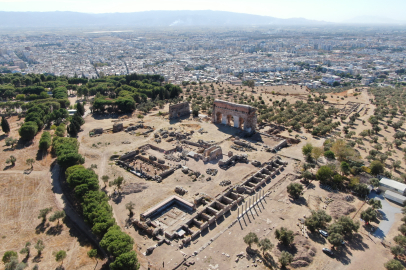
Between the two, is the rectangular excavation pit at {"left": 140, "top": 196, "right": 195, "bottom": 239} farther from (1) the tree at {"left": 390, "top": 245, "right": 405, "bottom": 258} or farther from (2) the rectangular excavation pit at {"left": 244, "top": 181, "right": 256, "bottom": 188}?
(1) the tree at {"left": 390, "top": 245, "right": 405, "bottom": 258}

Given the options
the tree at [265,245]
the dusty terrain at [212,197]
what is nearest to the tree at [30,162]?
the dusty terrain at [212,197]

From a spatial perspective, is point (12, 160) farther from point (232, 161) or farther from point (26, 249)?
point (232, 161)

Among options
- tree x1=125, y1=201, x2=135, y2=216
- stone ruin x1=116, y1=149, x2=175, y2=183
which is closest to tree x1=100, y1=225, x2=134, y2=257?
tree x1=125, y1=201, x2=135, y2=216

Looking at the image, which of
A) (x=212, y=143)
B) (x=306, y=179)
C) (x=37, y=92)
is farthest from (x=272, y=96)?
(x=37, y=92)

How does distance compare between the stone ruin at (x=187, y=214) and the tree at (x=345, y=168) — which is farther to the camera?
the tree at (x=345, y=168)

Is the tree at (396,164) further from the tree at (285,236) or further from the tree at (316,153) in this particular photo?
the tree at (285,236)

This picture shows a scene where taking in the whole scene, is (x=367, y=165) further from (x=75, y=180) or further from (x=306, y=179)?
(x=75, y=180)
